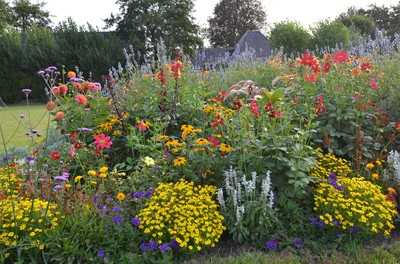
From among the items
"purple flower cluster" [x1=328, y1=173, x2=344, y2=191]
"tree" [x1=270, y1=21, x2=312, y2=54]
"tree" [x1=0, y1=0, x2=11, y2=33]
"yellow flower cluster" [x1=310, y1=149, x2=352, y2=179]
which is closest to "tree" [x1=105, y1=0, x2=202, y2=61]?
"tree" [x1=0, y1=0, x2=11, y2=33]

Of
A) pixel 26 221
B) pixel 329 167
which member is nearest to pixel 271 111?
pixel 329 167

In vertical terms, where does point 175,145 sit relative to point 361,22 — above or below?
below

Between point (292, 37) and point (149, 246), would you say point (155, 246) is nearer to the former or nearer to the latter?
point (149, 246)

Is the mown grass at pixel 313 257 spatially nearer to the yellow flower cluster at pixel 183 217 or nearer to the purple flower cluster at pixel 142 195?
the yellow flower cluster at pixel 183 217

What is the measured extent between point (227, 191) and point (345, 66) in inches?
106

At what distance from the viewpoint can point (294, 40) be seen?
82.3ft

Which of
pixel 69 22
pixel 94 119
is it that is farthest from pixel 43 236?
pixel 69 22

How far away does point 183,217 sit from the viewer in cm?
276

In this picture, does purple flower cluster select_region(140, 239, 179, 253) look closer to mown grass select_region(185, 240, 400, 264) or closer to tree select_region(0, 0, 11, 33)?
mown grass select_region(185, 240, 400, 264)

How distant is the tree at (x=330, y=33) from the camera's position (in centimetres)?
2410

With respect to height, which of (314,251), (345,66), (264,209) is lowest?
(314,251)

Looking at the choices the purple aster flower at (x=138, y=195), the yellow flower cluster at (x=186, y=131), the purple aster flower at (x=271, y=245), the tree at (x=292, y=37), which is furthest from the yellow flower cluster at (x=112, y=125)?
the tree at (x=292, y=37)

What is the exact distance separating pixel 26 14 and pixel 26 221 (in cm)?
4807

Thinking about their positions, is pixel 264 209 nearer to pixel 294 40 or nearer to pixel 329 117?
pixel 329 117
